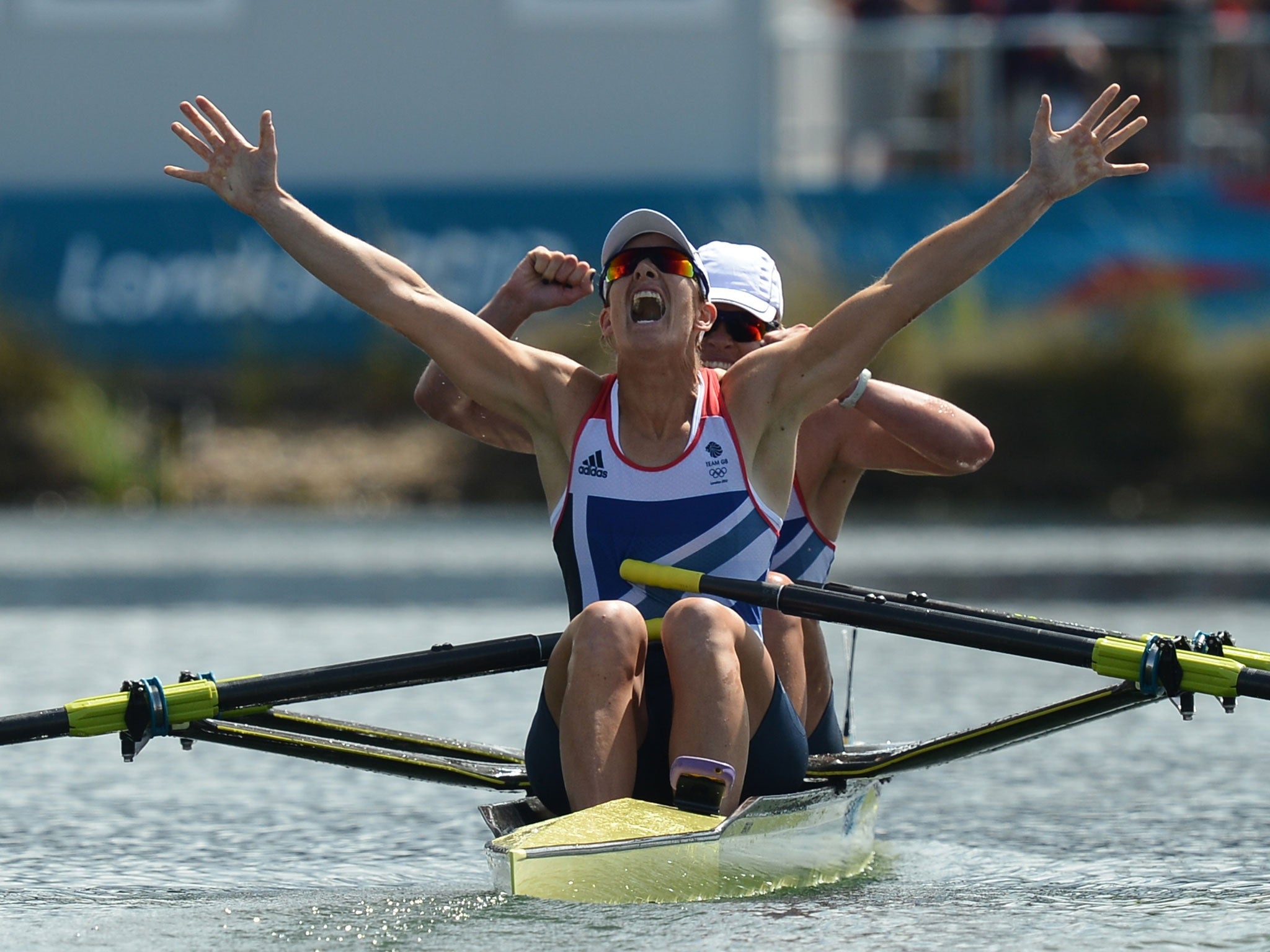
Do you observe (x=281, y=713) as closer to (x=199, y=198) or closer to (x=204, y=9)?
(x=199, y=198)

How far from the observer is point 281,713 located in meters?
5.87

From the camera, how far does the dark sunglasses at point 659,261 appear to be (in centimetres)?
545

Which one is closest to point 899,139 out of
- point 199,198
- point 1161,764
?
point 199,198

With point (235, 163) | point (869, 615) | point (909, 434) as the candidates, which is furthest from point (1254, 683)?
point (235, 163)

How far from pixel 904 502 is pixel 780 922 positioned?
12.3 metres

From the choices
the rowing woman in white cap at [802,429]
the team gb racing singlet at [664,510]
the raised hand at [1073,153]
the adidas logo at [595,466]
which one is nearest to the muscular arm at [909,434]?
the rowing woman in white cap at [802,429]

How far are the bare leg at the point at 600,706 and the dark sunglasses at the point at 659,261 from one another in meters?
0.85

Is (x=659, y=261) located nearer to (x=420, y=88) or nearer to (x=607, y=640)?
(x=607, y=640)

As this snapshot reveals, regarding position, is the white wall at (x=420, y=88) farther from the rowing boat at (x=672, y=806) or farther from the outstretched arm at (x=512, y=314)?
the rowing boat at (x=672, y=806)

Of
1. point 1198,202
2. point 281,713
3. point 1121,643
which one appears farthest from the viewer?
point 1198,202

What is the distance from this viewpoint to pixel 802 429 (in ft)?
20.3

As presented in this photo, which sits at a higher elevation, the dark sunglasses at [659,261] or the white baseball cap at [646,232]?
the white baseball cap at [646,232]

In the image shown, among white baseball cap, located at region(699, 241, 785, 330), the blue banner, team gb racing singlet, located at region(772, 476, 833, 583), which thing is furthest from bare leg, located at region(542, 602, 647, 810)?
the blue banner

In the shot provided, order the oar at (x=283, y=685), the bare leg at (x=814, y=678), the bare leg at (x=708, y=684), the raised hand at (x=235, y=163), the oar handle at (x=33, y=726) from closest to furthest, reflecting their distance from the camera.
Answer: the bare leg at (x=708, y=684)
the oar handle at (x=33, y=726)
the oar at (x=283, y=685)
the raised hand at (x=235, y=163)
the bare leg at (x=814, y=678)
